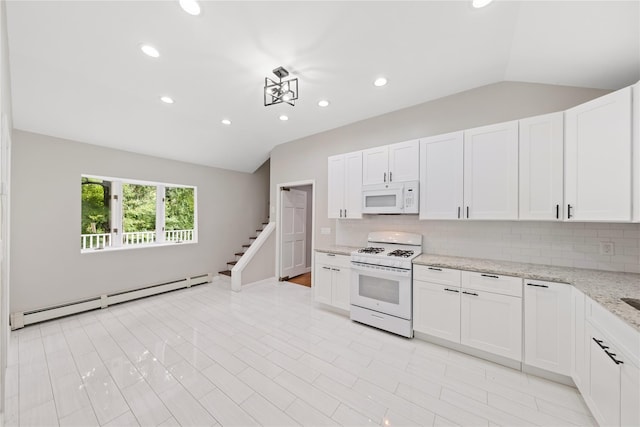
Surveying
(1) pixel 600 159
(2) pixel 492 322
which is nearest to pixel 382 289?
(2) pixel 492 322

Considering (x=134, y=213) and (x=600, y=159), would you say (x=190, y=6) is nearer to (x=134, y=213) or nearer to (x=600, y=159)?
(x=600, y=159)

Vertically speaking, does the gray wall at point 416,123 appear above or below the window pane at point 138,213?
above

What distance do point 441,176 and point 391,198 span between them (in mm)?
635

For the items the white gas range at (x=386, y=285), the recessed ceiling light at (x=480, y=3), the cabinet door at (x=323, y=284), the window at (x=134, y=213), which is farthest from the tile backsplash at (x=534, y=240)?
the window at (x=134, y=213)

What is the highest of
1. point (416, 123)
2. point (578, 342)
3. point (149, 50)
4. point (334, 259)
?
point (149, 50)

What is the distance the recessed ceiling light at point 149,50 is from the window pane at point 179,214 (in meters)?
3.02

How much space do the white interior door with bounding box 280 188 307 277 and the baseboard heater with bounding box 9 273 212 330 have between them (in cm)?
182

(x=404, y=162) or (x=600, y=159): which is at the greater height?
(x=404, y=162)

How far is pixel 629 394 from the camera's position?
1211mm

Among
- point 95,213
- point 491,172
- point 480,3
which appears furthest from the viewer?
point 95,213

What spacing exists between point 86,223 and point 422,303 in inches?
204

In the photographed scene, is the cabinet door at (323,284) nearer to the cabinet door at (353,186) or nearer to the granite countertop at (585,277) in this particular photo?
the cabinet door at (353,186)

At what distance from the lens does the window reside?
386cm

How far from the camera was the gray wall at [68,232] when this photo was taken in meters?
3.02
